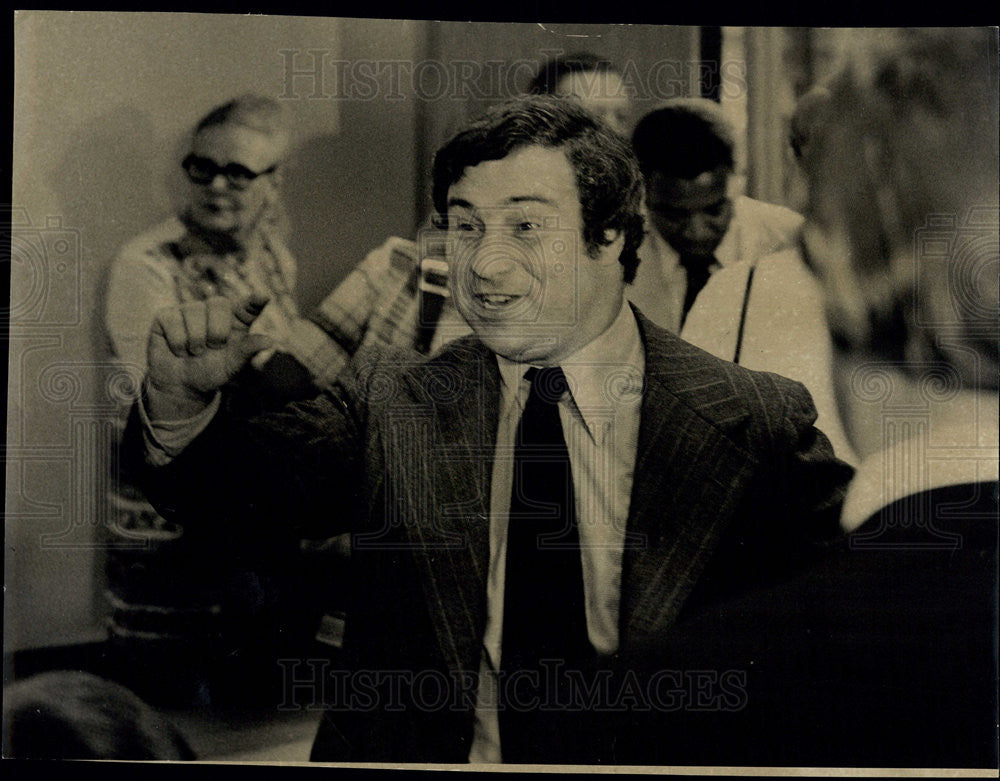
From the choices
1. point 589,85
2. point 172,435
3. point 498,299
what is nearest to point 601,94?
point 589,85

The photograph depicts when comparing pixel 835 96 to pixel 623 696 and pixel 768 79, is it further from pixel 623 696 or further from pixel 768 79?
pixel 623 696

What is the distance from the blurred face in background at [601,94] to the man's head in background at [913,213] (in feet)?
1.69

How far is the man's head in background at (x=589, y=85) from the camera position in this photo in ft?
6.89

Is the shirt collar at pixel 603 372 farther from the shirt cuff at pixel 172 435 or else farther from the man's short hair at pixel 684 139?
the shirt cuff at pixel 172 435

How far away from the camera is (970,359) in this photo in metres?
2.13

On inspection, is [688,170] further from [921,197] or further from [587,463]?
[587,463]

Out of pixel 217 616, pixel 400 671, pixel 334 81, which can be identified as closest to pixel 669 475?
pixel 400 671

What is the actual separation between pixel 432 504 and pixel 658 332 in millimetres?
713

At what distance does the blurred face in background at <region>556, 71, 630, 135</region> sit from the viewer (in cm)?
210

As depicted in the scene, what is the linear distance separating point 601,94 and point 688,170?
291 millimetres

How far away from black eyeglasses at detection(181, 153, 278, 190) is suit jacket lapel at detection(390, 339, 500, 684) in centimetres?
64

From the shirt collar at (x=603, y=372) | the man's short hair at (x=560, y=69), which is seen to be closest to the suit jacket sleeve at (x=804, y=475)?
the shirt collar at (x=603, y=372)

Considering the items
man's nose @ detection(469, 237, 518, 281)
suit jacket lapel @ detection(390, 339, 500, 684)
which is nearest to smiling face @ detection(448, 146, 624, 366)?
man's nose @ detection(469, 237, 518, 281)

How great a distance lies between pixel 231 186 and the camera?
211 cm
